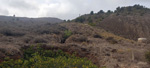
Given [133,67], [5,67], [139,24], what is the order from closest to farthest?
1. [5,67]
2. [133,67]
3. [139,24]

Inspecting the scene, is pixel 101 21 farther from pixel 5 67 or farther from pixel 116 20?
pixel 5 67

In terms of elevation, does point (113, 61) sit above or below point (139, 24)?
below

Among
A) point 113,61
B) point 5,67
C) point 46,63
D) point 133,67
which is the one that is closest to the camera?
point 46,63

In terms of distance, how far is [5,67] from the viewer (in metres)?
7.38

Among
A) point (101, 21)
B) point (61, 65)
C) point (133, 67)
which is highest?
point (101, 21)

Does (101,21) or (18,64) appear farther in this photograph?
(101,21)

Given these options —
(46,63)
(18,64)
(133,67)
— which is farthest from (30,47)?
(133,67)

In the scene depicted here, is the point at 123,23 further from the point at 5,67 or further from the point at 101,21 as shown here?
the point at 5,67

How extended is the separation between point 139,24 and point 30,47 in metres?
31.7

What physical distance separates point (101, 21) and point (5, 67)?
36605 mm

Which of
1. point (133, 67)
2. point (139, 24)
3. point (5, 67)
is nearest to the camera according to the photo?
point (5, 67)

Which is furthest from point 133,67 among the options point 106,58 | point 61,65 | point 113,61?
point 61,65

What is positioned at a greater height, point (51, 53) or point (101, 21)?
point (101, 21)

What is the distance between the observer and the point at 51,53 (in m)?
11.6
